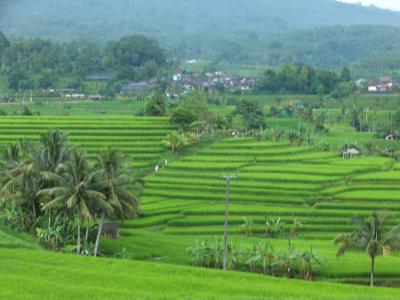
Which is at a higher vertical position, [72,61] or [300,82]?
[72,61]

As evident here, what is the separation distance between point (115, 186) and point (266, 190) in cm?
1141

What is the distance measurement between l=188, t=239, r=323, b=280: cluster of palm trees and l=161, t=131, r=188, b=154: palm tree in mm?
17270

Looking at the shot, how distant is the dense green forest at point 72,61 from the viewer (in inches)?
3398

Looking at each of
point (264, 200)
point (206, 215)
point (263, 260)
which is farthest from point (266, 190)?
point (263, 260)

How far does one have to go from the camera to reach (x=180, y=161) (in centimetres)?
4303

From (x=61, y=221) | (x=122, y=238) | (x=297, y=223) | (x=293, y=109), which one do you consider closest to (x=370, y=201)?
(x=297, y=223)

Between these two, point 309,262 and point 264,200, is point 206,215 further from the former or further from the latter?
point 309,262

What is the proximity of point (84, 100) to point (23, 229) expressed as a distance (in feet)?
164

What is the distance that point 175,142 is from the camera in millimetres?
44656

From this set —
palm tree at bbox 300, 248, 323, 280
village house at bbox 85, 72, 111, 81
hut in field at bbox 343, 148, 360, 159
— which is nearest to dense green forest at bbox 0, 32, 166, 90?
village house at bbox 85, 72, 111, 81

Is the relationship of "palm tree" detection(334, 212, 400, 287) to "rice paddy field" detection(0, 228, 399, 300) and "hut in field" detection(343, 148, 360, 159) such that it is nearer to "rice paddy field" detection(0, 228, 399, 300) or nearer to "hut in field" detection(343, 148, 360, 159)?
"rice paddy field" detection(0, 228, 399, 300)

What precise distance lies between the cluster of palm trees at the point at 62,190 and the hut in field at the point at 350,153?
21.0 m

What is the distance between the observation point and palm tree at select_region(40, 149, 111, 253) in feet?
86.5

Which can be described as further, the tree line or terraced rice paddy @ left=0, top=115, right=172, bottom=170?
the tree line
